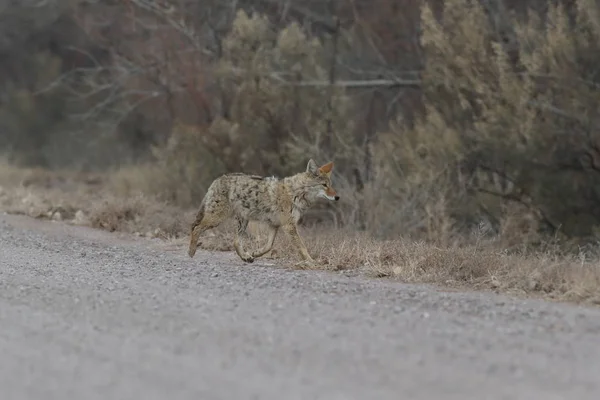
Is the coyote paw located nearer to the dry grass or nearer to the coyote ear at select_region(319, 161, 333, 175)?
the dry grass

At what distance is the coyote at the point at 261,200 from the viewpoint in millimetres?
13477

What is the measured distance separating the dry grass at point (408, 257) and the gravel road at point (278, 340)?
56 cm

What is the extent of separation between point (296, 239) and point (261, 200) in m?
0.73

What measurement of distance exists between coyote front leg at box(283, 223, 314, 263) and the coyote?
0.16 ft

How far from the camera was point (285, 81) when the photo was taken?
2470 centimetres

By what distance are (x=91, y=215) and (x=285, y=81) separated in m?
6.80

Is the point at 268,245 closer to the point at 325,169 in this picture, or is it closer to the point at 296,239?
the point at 296,239

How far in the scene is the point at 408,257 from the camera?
40.7 ft

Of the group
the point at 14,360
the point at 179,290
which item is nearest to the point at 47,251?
the point at 179,290

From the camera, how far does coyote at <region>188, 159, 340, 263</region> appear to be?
13.5m

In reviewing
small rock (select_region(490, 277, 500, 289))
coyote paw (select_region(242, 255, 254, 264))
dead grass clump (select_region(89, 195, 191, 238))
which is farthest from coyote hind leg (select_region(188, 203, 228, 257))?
small rock (select_region(490, 277, 500, 289))

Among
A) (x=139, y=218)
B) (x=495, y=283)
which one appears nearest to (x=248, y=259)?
(x=495, y=283)

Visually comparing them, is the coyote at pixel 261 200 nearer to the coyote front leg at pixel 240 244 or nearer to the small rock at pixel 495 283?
the coyote front leg at pixel 240 244

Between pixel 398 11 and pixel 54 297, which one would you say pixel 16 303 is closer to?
pixel 54 297
